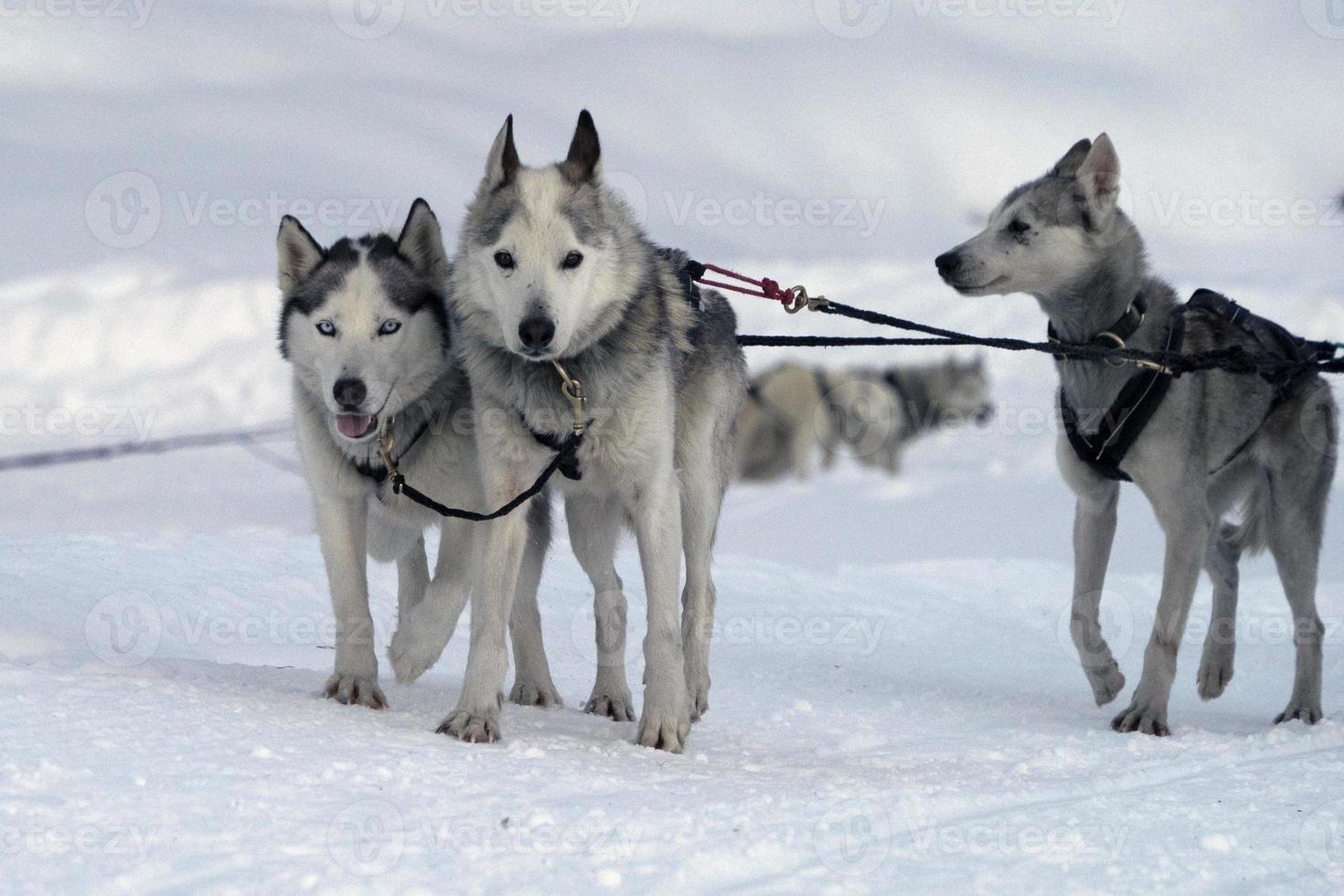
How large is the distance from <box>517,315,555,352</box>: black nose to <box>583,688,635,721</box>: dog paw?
1512 mm

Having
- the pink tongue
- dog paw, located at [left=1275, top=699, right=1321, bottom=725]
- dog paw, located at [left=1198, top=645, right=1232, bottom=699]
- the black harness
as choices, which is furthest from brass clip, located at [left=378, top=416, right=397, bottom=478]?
dog paw, located at [left=1275, top=699, right=1321, bottom=725]

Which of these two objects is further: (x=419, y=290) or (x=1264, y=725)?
(x=1264, y=725)

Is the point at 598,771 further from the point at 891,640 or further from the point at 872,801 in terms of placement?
the point at 891,640

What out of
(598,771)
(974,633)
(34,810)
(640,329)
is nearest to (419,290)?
(640,329)

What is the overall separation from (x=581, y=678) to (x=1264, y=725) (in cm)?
271

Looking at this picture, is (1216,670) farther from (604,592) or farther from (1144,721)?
(604,592)

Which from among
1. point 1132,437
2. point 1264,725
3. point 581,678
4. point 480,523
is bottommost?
point 581,678

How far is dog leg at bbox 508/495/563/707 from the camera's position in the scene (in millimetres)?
4645

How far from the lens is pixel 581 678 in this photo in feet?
19.2

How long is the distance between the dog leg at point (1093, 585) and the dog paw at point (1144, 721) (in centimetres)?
35

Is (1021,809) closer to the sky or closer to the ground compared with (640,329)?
closer to the ground

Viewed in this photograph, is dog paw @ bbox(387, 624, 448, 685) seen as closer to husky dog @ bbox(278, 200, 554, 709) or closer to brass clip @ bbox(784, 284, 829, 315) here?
husky dog @ bbox(278, 200, 554, 709)

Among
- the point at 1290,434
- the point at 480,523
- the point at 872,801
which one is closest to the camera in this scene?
the point at 872,801

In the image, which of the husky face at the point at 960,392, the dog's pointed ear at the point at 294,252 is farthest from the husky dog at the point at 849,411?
the dog's pointed ear at the point at 294,252
